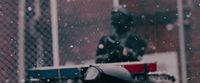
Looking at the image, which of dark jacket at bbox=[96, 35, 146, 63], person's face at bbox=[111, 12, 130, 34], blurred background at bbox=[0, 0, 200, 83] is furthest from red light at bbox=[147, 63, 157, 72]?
blurred background at bbox=[0, 0, 200, 83]

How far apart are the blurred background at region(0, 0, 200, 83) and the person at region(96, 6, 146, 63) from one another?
0.76 m

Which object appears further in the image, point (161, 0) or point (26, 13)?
point (161, 0)

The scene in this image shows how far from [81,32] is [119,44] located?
127cm

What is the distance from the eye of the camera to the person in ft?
14.1

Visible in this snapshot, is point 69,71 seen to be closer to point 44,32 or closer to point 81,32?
point 44,32

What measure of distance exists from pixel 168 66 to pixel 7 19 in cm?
253

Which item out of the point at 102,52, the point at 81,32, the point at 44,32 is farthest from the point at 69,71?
the point at 81,32

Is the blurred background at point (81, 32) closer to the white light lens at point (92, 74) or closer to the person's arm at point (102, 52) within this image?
the person's arm at point (102, 52)

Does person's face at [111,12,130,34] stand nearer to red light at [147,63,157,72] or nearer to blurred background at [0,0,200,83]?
blurred background at [0,0,200,83]

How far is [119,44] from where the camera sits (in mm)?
4449

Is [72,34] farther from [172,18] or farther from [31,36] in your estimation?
[172,18]

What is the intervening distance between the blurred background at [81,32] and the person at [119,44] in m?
0.76

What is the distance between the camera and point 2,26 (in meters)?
5.23

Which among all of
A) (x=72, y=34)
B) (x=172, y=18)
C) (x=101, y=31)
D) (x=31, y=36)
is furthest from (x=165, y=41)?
(x=31, y=36)
